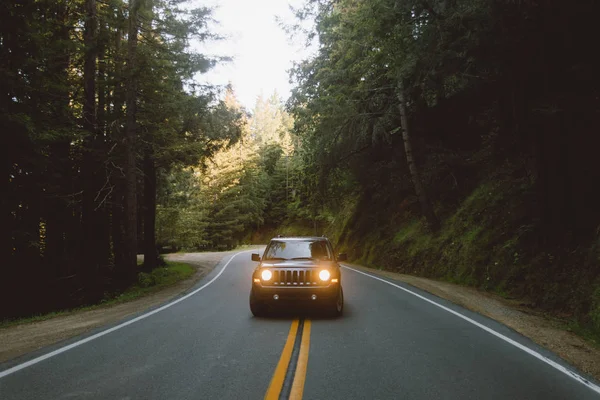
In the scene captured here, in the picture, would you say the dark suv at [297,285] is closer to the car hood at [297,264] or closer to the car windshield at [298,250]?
the car hood at [297,264]

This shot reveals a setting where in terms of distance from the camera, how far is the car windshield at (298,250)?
8945 millimetres

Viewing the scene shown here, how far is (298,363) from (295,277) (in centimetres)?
301

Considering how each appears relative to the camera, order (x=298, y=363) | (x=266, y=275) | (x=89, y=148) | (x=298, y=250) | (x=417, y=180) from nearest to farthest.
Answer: (x=298, y=363)
(x=266, y=275)
(x=298, y=250)
(x=89, y=148)
(x=417, y=180)

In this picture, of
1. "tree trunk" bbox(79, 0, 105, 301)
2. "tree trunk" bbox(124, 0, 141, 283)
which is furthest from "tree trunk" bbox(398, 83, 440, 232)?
"tree trunk" bbox(79, 0, 105, 301)

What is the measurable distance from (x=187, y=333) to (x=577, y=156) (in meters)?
10.3

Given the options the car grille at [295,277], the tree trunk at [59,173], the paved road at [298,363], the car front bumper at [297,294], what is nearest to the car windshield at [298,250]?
the car grille at [295,277]

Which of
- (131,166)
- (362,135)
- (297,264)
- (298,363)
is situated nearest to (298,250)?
(297,264)

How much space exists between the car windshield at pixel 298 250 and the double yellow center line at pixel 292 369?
83.6 inches

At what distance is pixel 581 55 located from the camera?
928 centimetres

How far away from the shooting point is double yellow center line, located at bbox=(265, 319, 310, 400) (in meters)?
4.22

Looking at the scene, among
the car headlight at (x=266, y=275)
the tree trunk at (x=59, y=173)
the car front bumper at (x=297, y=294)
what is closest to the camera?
the car front bumper at (x=297, y=294)

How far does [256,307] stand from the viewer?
333 inches

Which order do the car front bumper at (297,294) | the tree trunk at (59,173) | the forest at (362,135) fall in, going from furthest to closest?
the tree trunk at (59,173) < the forest at (362,135) < the car front bumper at (297,294)

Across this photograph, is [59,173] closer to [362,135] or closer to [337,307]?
[337,307]
